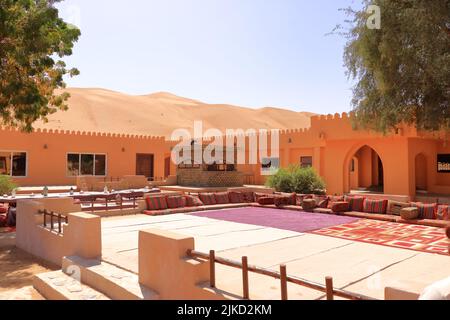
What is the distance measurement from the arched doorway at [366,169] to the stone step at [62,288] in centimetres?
1920

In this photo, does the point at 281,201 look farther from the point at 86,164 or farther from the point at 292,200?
the point at 86,164

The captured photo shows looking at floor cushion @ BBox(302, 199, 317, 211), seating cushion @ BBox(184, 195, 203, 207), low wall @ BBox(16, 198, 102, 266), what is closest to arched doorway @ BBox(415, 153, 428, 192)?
floor cushion @ BBox(302, 199, 317, 211)

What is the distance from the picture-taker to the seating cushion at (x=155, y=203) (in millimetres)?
13461

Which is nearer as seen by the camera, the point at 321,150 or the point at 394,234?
the point at 394,234

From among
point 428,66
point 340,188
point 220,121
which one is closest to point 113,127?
point 220,121

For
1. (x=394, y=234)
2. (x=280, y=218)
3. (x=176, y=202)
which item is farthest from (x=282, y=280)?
(x=176, y=202)

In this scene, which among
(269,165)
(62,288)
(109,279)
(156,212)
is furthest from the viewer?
(269,165)

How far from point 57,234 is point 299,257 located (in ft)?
16.9

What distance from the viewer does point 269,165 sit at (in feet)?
80.9

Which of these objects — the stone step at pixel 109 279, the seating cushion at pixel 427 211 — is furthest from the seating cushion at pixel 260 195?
the stone step at pixel 109 279

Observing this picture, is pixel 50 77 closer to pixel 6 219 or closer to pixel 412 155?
pixel 6 219
